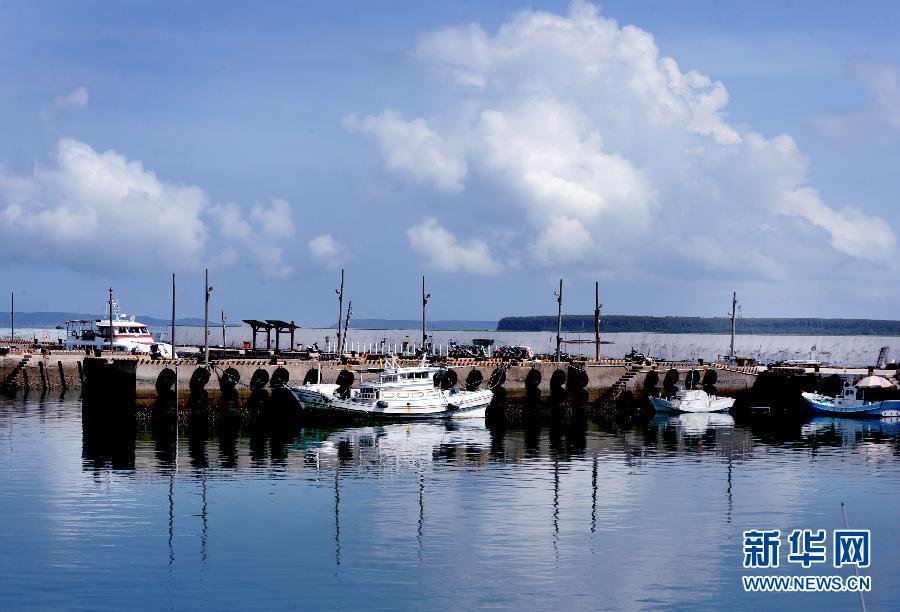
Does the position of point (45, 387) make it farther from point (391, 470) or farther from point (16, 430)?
point (391, 470)

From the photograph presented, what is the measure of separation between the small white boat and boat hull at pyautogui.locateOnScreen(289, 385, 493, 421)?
21521 millimetres

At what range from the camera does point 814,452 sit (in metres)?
85.9

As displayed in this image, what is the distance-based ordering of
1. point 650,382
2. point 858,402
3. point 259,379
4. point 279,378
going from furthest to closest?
point 650,382 → point 858,402 → point 279,378 → point 259,379

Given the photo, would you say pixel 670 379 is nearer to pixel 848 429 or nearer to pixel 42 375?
pixel 848 429

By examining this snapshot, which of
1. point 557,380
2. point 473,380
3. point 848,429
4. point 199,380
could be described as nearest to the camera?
point 199,380

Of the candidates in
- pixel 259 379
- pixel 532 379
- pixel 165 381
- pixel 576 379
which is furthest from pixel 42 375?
pixel 576 379

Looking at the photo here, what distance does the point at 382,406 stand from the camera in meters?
101

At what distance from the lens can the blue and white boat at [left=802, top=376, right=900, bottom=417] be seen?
395 ft

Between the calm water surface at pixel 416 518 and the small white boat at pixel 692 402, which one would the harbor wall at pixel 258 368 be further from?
the calm water surface at pixel 416 518

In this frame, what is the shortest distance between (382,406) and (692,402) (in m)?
35.3

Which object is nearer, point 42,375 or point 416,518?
point 416,518

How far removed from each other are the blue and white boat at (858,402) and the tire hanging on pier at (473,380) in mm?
35471

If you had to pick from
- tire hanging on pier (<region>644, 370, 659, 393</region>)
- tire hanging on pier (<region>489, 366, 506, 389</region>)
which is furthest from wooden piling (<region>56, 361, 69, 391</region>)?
tire hanging on pier (<region>644, 370, 659, 393</region>)

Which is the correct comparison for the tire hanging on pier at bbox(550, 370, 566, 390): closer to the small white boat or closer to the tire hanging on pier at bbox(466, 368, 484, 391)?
the tire hanging on pier at bbox(466, 368, 484, 391)
